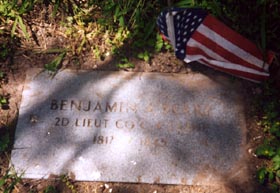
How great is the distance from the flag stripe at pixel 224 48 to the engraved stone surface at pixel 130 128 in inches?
10.0

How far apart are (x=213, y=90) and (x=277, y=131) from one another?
59 centimetres

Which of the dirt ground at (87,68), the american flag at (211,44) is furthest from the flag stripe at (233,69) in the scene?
the dirt ground at (87,68)

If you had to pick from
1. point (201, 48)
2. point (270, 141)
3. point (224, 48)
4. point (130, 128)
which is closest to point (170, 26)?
point (201, 48)

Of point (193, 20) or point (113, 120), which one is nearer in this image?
point (193, 20)

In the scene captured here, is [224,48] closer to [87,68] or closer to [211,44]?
[211,44]

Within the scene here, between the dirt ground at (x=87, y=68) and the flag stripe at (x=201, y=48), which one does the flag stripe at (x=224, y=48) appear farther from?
the dirt ground at (x=87, y=68)

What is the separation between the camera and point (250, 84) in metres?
2.74

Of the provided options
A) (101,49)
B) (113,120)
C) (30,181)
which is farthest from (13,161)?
(101,49)

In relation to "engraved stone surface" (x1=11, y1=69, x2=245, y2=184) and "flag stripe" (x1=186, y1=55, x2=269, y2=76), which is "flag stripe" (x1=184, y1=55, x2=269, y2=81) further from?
"engraved stone surface" (x1=11, y1=69, x2=245, y2=184)

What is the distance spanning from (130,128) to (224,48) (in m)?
0.97

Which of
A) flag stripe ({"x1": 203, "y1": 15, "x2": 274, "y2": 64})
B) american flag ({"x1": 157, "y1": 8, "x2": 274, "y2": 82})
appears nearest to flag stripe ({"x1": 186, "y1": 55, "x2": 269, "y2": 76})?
american flag ({"x1": 157, "y1": 8, "x2": 274, "y2": 82})

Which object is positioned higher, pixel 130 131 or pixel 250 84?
pixel 250 84

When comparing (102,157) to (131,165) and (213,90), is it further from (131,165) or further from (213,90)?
(213,90)

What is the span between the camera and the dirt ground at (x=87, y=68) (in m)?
2.45
